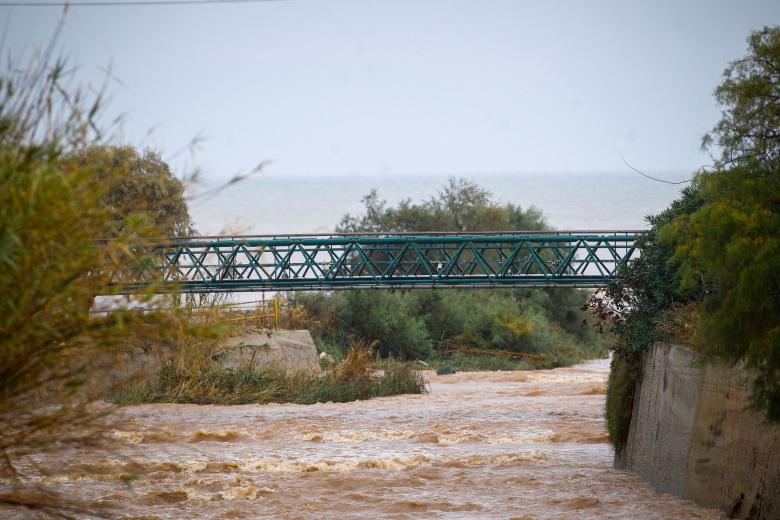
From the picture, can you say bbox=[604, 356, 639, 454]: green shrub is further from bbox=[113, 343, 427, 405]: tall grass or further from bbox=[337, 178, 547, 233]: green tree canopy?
bbox=[337, 178, 547, 233]: green tree canopy

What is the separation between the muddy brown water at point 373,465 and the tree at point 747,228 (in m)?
2.95

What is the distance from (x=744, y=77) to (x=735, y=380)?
3.52 m

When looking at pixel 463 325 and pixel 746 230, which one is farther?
pixel 463 325

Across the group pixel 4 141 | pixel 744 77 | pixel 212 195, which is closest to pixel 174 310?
pixel 212 195

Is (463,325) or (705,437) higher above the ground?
(463,325)

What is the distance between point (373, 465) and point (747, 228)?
942 cm

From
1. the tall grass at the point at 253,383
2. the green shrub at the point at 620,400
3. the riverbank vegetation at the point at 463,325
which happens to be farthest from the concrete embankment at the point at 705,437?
the riverbank vegetation at the point at 463,325

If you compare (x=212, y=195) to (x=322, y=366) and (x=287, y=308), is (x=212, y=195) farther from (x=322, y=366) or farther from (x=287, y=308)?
(x=287, y=308)

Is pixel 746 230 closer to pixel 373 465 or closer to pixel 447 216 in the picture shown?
pixel 373 465

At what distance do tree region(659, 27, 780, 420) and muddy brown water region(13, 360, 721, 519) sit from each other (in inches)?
116

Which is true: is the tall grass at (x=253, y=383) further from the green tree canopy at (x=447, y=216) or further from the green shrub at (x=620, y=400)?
the green tree canopy at (x=447, y=216)

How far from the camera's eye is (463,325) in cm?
4572

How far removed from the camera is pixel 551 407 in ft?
82.1

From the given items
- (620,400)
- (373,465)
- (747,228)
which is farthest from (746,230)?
(373,465)
